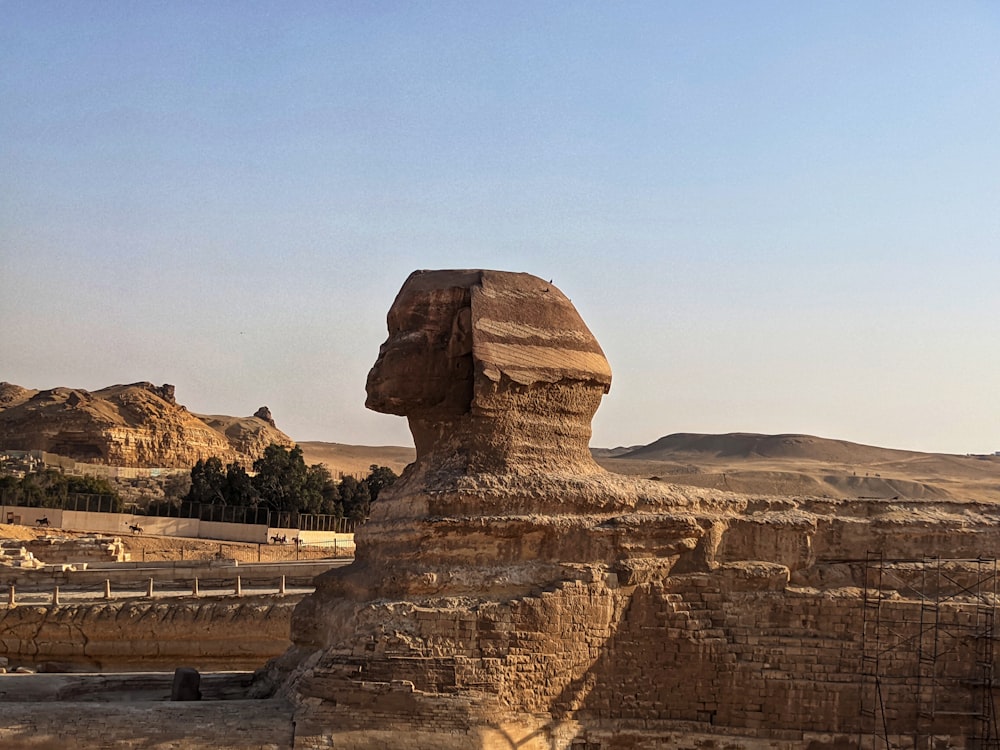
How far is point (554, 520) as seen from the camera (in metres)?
11.5

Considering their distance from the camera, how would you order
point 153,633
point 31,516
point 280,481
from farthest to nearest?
point 280,481, point 31,516, point 153,633

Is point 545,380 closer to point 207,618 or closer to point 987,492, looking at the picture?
point 207,618

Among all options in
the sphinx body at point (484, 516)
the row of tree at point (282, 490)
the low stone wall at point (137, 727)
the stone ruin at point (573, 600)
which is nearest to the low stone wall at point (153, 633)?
the sphinx body at point (484, 516)

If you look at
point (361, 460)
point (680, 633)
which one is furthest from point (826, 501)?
point (361, 460)

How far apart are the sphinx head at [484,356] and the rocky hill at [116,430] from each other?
197ft

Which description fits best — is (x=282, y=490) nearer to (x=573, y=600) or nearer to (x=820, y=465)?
(x=573, y=600)

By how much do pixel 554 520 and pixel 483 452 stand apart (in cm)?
102

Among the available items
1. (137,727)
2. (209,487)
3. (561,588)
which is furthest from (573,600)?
(209,487)

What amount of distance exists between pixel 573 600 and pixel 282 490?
36.2 metres

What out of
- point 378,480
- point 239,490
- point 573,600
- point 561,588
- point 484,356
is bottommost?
point 573,600

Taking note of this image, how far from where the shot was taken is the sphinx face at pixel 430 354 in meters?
12.2

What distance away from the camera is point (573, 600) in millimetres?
11188

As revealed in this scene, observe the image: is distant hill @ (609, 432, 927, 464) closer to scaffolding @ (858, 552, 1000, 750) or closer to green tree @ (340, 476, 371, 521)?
green tree @ (340, 476, 371, 521)

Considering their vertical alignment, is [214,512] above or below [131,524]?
above
